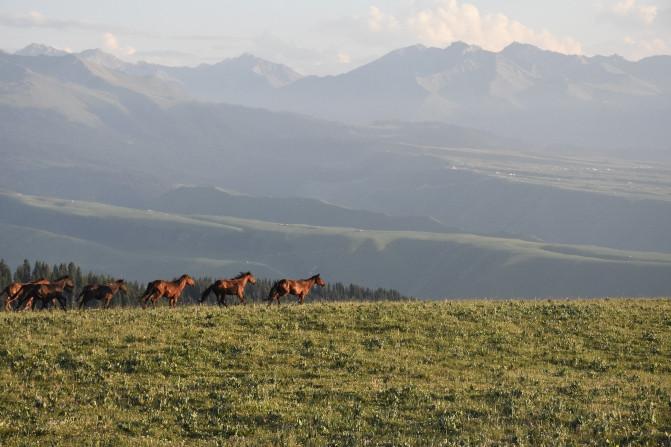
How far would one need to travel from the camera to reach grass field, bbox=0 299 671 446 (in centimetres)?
1958

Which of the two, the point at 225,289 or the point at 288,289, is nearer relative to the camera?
the point at 225,289

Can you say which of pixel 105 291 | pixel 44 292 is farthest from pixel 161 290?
pixel 44 292

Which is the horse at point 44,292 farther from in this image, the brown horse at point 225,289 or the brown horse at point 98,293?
the brown horse at point 225,289

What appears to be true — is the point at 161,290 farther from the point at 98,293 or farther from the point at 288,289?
the point at 288,289

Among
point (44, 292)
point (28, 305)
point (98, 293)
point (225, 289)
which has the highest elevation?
point (225, 289)

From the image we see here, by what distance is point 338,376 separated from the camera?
82.7 ft

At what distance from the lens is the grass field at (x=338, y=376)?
19578 millimetres

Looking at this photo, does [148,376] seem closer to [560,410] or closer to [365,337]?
→ [365,337]

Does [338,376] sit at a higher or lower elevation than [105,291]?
lower

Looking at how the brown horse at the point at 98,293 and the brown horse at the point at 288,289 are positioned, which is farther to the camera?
the brown horse at the point at 288,289

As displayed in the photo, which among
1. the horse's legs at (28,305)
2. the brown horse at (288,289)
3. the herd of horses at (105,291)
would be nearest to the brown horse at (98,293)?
the herd of horses at (105,291)

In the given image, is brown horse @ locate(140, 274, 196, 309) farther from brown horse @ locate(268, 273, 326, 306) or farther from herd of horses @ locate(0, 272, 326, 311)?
brown horse @ locate(268, 273, 326, 306)

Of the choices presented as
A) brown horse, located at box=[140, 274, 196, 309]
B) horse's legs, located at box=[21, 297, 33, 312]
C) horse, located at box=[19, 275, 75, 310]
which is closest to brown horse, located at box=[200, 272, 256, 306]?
brown horse, located at box=[140, 274, 196, 309]

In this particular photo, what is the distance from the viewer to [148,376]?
24.5 m
